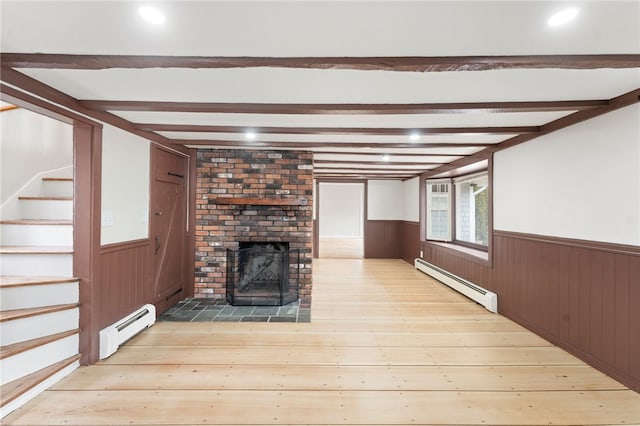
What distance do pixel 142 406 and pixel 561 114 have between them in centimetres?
412

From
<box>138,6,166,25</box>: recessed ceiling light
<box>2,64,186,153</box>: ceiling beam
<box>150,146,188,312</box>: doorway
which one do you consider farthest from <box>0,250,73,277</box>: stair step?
<box>138,6,166,25</box>: recessed ceiling light

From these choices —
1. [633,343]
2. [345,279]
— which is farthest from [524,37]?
[345,279]

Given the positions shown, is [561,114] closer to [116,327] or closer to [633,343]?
[633,343]

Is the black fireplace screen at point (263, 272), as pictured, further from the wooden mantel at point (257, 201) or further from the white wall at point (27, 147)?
the white wall at point (27, 147)

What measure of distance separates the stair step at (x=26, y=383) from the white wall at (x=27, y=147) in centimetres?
182

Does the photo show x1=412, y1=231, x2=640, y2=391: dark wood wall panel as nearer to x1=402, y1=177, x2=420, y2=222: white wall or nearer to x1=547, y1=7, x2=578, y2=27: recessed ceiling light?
x1=547, y1=7, x2=578, y2=27: recessed ceiling light

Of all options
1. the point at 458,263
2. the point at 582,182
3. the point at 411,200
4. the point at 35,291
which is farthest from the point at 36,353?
the point at 411,200

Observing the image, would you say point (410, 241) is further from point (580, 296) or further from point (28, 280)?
point (28, 280)

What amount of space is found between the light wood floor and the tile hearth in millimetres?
177

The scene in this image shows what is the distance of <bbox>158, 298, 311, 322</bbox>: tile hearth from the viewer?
3.63 metres

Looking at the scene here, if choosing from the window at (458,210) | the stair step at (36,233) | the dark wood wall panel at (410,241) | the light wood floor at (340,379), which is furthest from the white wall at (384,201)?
the stair step at (36,233)

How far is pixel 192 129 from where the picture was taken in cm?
320

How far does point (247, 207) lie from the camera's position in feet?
14.3

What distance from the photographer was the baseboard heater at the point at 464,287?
4020mm
